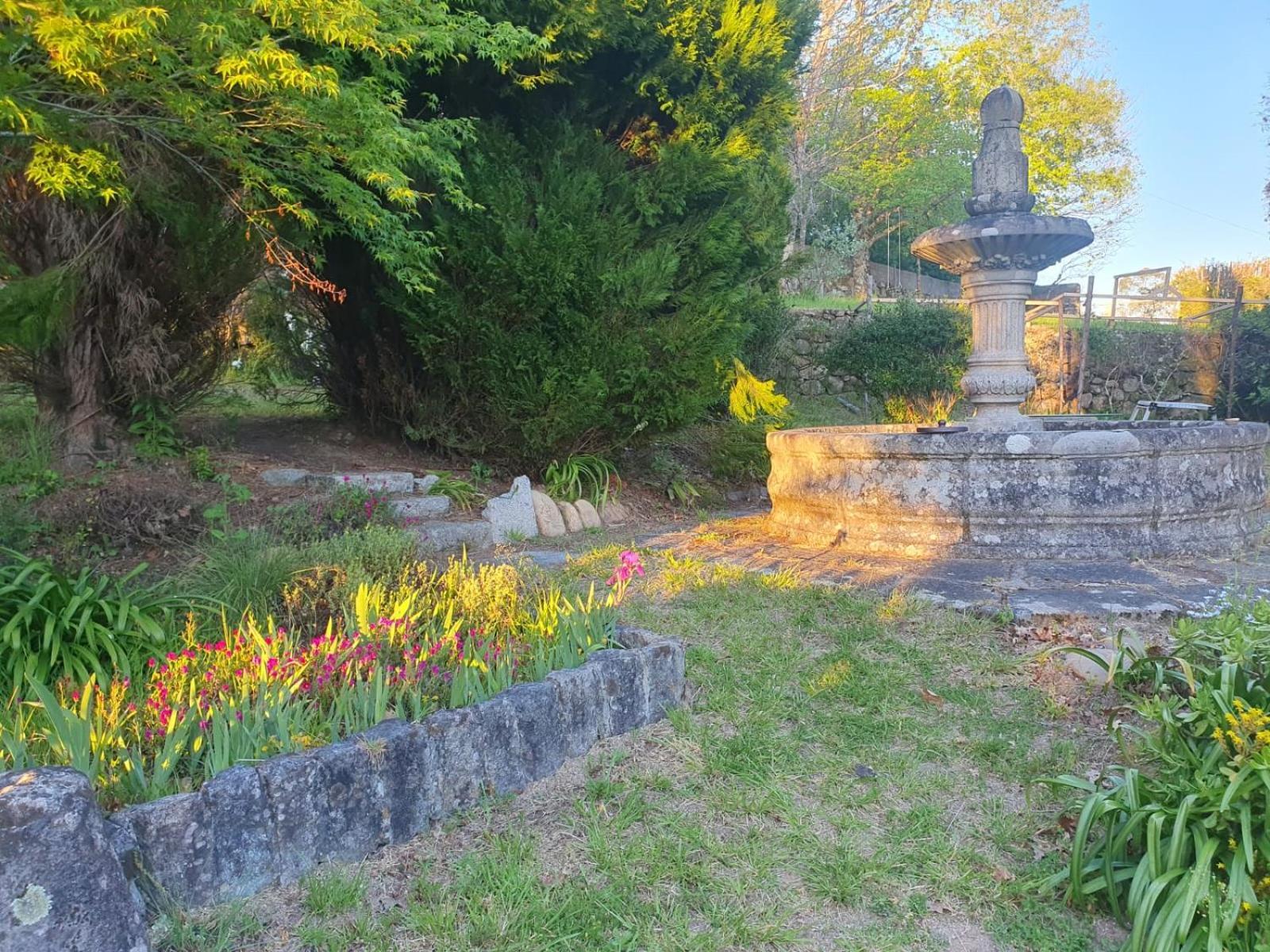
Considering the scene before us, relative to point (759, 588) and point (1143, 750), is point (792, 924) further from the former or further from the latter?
point (759, 588)

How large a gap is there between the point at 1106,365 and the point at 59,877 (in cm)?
1660

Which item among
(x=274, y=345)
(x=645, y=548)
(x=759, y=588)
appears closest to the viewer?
(x=759, y=588)

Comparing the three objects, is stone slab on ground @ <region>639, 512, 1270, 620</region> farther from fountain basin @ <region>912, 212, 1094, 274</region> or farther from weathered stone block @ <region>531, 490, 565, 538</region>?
fountain basin @ <region>912, 212, 1094, 274</region>

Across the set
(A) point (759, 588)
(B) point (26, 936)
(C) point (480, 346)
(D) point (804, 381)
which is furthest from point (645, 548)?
(D) point (804, 381)

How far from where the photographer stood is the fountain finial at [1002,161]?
621cm

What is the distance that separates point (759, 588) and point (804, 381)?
36.0 feet

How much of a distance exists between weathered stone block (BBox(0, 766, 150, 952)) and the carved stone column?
617cm

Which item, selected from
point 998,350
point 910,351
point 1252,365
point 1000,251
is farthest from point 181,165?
point 1252,365

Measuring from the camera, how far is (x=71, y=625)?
9.94 feet

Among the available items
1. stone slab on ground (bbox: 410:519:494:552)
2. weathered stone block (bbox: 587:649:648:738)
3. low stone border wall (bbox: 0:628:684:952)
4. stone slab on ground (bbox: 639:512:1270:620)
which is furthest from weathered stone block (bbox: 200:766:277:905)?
stone slab on ground (bbox: 410:519:494:552)

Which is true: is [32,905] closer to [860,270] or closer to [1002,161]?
[1002,161]

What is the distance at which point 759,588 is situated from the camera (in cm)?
434

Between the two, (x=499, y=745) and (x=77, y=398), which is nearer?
(x=499, y=745)

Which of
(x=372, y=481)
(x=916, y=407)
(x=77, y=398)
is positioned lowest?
(x=372, y=481)
